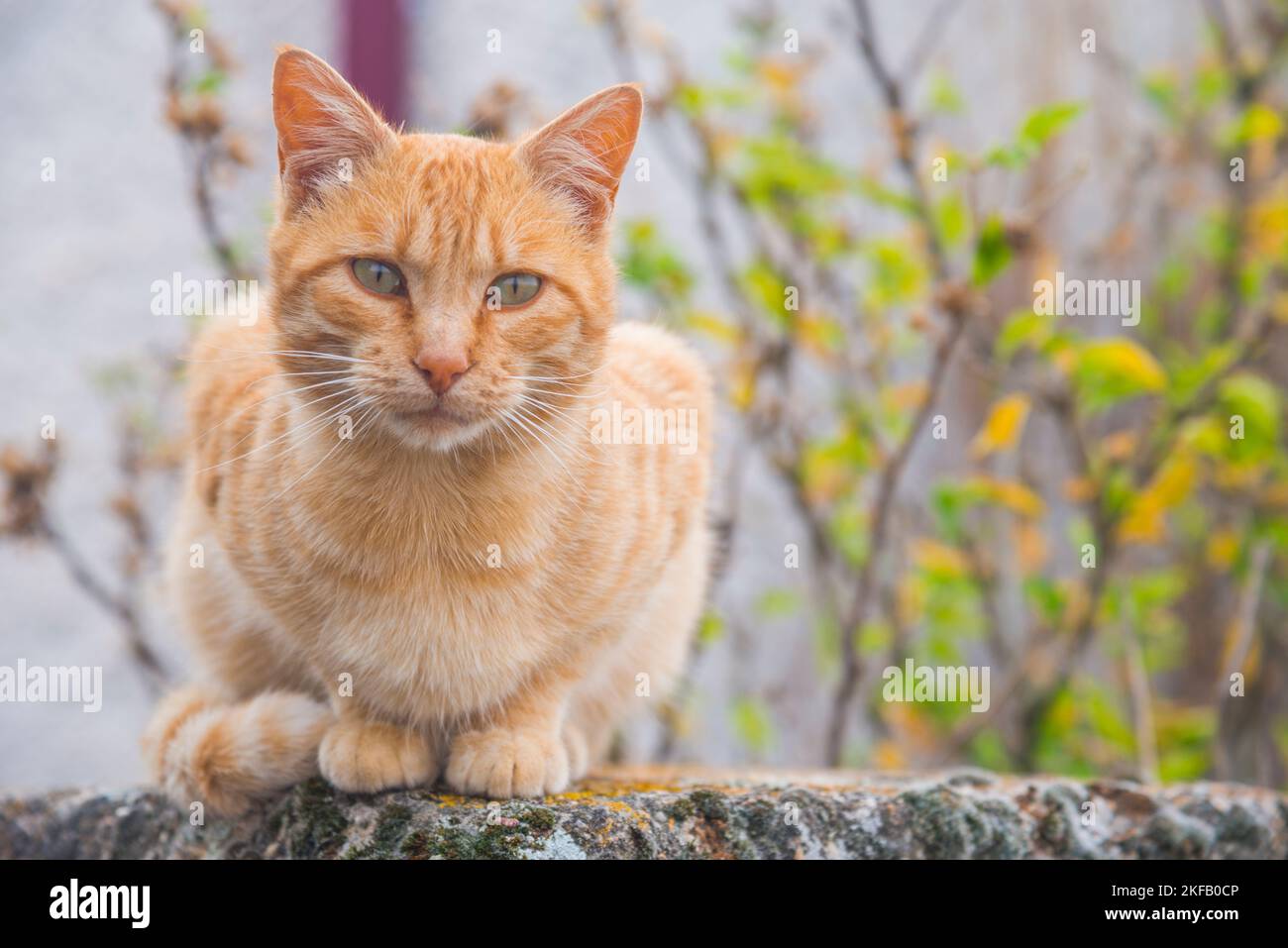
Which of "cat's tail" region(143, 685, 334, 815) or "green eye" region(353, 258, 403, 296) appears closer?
"green eye" region(353, 258, 403, 296)

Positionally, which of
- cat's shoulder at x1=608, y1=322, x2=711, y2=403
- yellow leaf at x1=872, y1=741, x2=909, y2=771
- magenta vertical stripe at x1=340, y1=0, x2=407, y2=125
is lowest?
yellow leaf at x1=872, y1=741, x2=909, y2=771

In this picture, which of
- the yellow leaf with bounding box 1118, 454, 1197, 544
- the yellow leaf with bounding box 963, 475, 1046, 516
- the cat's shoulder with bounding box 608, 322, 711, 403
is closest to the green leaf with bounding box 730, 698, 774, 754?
the yellow leaf with bounding box 963, 475, 1046, 516

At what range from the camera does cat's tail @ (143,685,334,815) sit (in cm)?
108

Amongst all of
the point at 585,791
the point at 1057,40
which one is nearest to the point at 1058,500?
the point at 1057,40

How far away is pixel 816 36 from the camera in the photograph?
2.32m

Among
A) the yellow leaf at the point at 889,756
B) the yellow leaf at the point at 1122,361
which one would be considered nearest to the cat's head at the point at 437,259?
the yellow leaf at the point at 1122,361

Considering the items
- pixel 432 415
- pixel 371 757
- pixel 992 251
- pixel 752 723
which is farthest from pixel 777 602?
pixel 432 415

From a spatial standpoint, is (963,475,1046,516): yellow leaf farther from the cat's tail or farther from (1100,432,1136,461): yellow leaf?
the cat's tail

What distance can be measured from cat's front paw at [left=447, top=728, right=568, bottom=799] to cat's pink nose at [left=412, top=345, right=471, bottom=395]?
1.21 feet

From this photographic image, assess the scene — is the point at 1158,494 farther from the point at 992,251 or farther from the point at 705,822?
the point at 705,822

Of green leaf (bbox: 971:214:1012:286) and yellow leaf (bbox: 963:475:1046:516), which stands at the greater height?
green leaf (bbox: 971:214:1012:286)

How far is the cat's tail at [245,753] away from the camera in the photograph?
3.53 feet

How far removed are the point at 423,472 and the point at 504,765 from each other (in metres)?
0.29
